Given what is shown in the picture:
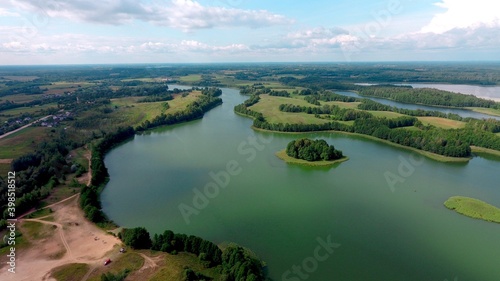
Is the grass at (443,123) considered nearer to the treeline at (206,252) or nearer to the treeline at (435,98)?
the treeline at (435,98)

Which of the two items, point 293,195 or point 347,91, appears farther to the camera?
point 347,91

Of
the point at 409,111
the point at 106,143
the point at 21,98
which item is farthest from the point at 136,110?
the point at 409,111

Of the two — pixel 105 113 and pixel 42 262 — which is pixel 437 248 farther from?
pixel 105 113

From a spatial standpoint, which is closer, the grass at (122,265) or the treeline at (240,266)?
the treeline at (240,266)

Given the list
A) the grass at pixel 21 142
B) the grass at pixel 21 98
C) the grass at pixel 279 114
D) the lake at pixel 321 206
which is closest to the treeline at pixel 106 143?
the lake at pixel 321 206

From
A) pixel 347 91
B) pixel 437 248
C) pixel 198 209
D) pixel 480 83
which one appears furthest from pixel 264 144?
pixel 480 83

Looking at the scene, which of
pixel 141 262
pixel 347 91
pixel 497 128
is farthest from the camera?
pixel 347 91

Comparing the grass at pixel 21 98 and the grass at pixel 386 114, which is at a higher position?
the grass at pixel 21 98
